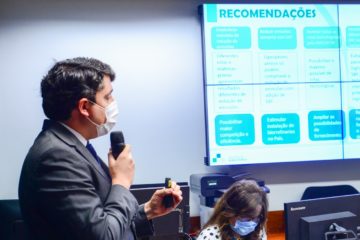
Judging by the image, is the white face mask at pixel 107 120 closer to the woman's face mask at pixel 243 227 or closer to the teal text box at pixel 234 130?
the woman's face mask at pixel 243 227

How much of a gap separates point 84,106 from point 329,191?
7.70ft

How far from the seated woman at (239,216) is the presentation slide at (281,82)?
2.79 feet

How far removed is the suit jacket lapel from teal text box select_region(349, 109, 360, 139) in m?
2.35

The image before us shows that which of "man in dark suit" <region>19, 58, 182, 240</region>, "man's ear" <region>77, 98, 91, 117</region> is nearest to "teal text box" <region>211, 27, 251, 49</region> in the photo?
"man in dark suit" <region>19, 58, 182, 240</region>

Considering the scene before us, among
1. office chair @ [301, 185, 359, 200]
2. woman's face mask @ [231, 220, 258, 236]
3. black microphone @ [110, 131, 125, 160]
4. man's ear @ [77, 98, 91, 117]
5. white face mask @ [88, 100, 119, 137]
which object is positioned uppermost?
man's ear @ [77, 98, 91, 117]

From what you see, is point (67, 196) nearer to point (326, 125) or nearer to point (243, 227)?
point (243, 227)

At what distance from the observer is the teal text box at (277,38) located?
10.5 ft

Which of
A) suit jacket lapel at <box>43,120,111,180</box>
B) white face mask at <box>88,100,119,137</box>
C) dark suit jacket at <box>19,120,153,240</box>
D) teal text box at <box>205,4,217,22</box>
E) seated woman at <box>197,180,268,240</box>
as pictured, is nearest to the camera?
dark suit jacket at <box>19,120,153,240</box>

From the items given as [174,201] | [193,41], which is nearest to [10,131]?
[193,41]

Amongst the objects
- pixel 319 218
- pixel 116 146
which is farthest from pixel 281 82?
pixel 116 146

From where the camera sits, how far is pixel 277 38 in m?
3.20

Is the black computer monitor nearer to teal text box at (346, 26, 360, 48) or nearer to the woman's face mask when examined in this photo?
the woman's face mask

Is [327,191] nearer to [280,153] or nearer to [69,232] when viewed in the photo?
[280,153]

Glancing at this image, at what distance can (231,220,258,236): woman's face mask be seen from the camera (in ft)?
7.24
